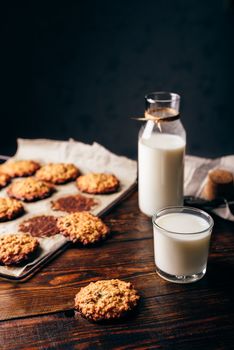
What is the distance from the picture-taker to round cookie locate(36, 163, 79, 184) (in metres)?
1.77

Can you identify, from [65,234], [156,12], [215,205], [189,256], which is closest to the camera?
→ [189,256]

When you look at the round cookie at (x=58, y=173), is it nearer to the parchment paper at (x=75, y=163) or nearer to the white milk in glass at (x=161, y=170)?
the parchment paper at (x=75, y=163)

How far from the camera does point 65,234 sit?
1377 millimetres

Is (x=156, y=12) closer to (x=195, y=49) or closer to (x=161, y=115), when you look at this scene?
(x=195, y=49)

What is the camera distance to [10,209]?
1512 millimetres

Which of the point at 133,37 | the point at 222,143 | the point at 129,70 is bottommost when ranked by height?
the point at 222,143

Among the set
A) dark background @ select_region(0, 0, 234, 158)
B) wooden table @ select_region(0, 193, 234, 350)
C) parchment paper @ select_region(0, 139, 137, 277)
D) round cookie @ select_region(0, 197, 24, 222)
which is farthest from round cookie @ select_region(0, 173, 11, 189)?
dark background @ select_region(0, 0, 234, 158)

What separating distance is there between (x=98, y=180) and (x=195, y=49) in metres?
1.70

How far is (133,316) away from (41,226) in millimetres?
487

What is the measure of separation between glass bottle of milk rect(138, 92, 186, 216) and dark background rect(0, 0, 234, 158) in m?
1.73

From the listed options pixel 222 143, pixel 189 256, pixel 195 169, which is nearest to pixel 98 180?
pixel 195 169

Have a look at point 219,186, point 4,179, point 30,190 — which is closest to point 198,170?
point 219,186

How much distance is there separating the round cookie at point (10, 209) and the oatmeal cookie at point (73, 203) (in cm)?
11

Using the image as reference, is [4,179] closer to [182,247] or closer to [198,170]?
[198,170]
